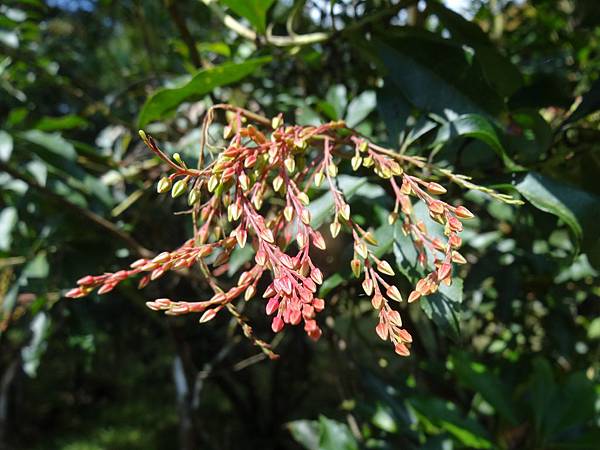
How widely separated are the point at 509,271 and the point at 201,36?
5.94ft

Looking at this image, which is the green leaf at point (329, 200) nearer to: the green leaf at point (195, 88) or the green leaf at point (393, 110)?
the green leaf at point (393, 110)

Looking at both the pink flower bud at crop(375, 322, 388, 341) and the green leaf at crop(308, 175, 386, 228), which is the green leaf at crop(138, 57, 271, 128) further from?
the pink flower bud at crop(375, 322, 388, 341)

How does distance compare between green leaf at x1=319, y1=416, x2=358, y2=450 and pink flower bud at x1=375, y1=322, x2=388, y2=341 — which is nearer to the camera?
pink flower bud at x1=375, y1=322, x2=388, y2=341

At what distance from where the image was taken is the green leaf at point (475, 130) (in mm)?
671

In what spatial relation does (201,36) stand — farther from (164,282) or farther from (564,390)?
(564,390)

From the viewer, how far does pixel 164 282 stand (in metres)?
1.46

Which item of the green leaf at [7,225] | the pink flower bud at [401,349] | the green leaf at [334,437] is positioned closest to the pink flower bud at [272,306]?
the pink flower bud at [401,349]

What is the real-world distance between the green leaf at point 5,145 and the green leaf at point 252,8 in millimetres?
581

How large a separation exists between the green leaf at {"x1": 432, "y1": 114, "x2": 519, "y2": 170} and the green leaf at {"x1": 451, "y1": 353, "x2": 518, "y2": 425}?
613mm

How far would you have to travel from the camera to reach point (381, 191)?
0.90 meters

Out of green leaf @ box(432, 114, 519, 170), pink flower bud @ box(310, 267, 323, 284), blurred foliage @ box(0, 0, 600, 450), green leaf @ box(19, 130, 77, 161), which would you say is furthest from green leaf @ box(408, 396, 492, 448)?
green leaf @ box(19, 130, 77, 161)

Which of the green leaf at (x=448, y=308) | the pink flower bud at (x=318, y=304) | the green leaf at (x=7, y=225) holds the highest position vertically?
the pink flower bud at (x=318, y=304)

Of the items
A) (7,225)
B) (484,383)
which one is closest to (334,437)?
(484,383)

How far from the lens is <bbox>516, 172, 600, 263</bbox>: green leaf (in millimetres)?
631
